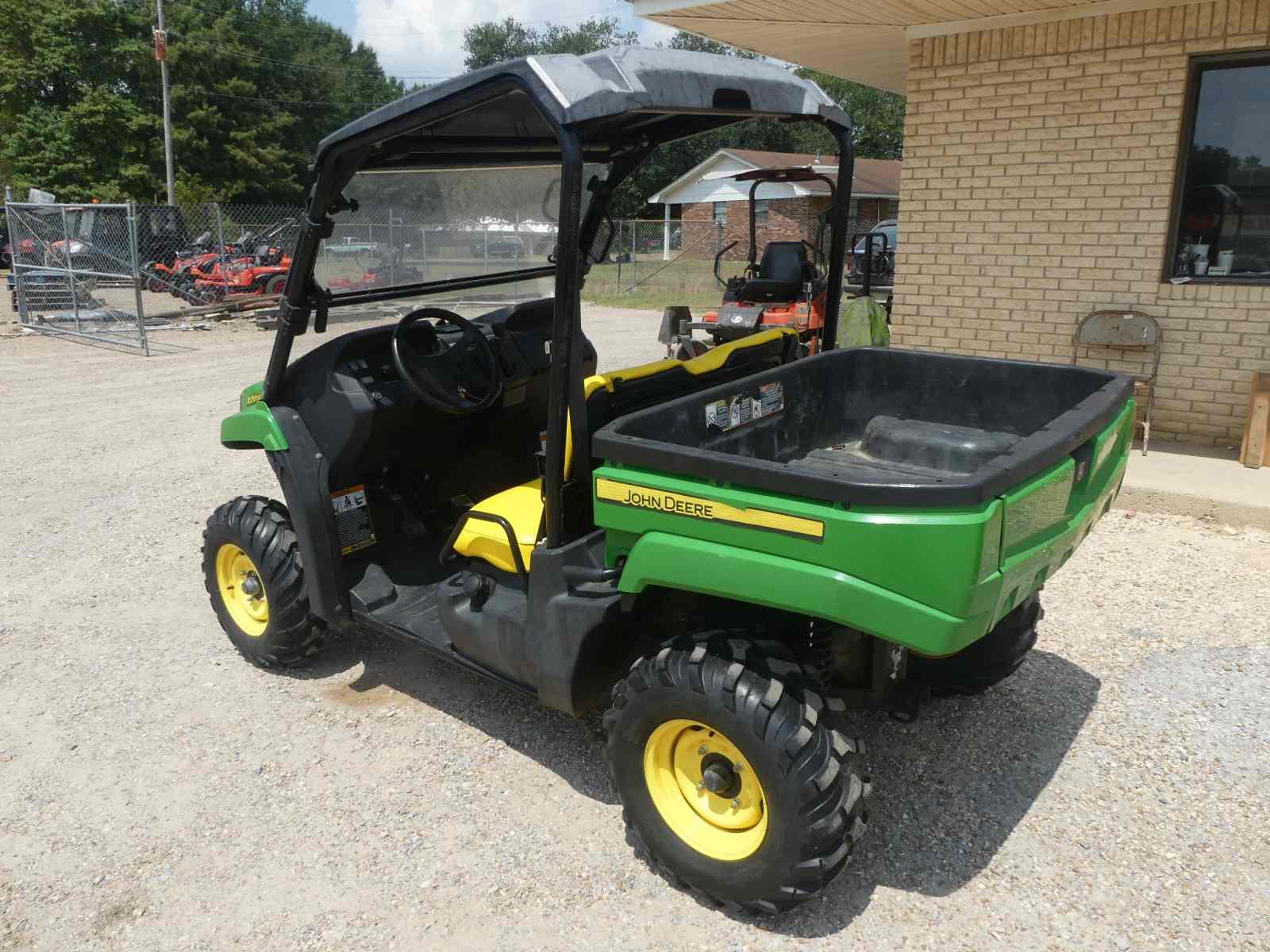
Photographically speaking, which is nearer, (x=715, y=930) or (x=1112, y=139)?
(x=715, y=930)

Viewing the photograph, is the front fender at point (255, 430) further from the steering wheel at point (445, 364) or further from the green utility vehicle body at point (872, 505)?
the green utility vehicle body at point (872, 505)

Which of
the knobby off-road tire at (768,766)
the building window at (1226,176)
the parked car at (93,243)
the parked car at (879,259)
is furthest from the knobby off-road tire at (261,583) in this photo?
the parked car at (93,243)

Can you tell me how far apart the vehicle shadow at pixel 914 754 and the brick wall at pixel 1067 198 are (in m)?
3.55

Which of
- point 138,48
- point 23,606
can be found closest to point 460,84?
point 23,606

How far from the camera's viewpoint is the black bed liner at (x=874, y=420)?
8.14 feet

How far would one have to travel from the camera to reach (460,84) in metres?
2.52

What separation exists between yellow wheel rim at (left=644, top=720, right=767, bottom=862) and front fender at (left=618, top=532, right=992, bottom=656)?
0.40 meters

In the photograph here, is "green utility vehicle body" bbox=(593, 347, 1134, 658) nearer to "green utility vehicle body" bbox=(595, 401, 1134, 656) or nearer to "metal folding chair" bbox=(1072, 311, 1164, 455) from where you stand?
"green utility vehicle body" bbox=(595, 401, 1134, 656)

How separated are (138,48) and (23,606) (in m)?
39.8

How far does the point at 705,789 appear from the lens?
2.69 metres

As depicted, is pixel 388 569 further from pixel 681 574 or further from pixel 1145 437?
pixel 1145 437

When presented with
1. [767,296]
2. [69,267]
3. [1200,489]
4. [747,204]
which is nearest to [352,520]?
[1200,489]

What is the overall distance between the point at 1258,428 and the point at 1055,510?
14.2 feet

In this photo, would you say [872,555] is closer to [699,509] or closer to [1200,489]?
[699,509]
